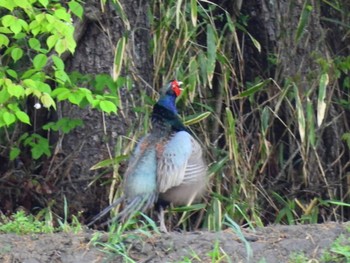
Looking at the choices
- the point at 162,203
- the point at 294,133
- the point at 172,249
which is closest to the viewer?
the point at 172,249

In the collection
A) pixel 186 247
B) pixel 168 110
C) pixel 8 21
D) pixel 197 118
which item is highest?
pixel 8 21

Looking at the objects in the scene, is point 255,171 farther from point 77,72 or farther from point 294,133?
point 77,72

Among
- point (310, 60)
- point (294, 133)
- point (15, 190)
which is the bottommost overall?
point (15, 190)

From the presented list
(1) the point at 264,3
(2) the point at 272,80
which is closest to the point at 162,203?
(2) the point at 272,80

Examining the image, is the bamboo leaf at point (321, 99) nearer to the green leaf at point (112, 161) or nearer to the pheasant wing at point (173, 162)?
the pheasant wing at point (173, 162)

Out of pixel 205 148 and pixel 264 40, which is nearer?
pixel 205 148

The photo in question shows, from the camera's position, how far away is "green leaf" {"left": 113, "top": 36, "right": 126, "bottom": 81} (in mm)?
8094

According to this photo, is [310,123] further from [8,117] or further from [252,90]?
[8,117]

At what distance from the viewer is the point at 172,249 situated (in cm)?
599

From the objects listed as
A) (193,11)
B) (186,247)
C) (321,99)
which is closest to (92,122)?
A: (193,11)

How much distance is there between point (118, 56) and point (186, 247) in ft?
8.39

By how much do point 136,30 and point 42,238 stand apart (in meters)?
2.93

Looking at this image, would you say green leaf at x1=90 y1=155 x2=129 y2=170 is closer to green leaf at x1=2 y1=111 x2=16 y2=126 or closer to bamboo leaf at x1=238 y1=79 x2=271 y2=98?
bamboo leaf at x1=238 y1=79 x2=271 y2=98

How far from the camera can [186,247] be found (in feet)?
19.7
